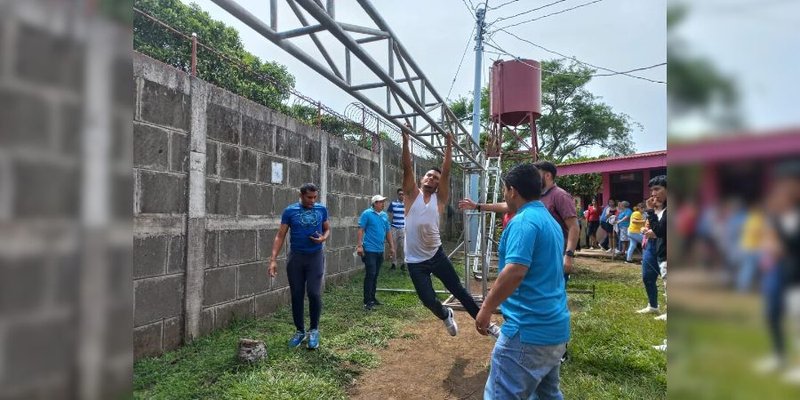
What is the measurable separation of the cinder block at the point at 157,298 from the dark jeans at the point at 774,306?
385cm

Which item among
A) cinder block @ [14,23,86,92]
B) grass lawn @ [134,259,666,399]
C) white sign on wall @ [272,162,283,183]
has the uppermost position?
→ white sign on wall @ [272,162,283,183]

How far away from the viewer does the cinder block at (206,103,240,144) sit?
14.0 feet

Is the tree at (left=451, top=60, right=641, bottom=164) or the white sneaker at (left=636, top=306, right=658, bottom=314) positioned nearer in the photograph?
the white sneaker at (left=636, top=306, right=658, bottom=314)

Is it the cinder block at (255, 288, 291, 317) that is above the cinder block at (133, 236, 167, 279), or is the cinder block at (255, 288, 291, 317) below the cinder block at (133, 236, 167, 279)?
below

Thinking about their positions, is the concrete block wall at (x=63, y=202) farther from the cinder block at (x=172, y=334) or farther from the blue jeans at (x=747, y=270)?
the cinder block at (x=172, y=334)

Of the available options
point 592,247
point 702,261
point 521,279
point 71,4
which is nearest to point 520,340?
point 521,279

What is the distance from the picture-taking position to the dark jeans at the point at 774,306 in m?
0.35

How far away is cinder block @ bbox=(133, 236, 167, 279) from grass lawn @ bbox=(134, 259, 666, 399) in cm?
68

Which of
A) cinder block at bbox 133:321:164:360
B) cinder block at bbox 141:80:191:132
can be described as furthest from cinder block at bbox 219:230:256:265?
cinder block at bbox 141:80:191:132

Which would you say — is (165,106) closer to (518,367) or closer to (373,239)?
(373,239)

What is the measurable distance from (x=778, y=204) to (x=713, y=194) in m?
0.05

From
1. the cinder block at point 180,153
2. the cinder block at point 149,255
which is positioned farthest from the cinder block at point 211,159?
the cinder block at point 149,255

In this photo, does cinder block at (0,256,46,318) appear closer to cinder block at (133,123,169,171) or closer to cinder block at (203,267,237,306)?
cinder block at (133,123,169,171)

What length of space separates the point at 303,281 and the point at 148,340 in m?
1.32
